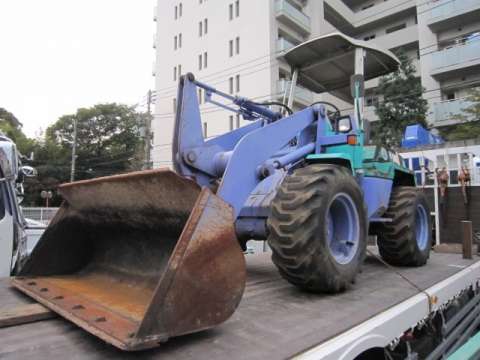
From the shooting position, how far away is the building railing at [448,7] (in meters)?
21.5

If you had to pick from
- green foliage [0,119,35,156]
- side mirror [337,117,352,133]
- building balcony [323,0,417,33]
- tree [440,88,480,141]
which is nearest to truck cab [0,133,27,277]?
side mirror [337,117,352,133]

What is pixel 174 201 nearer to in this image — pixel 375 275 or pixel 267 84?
pixel 375 275

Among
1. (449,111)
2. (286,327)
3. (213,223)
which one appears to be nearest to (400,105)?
(449,111)

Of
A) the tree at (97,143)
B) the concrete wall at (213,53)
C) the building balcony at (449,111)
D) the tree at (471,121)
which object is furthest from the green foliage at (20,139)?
the tree at (471,121)

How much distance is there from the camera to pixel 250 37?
24.1 meters

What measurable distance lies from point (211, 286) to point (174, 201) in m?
0.67

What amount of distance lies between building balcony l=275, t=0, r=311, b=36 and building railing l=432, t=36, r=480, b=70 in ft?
26.9

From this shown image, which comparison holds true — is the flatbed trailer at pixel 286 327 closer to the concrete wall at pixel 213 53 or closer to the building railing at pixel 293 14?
the concrete wall at pixel 213 53

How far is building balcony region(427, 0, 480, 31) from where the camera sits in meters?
21.6

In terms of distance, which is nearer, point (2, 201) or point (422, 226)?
point (2, 201)

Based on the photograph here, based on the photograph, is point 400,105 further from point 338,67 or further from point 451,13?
point 338,67

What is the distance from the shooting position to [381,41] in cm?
2825

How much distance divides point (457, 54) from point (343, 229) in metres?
22.1

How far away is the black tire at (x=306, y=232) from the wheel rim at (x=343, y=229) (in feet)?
0.92
